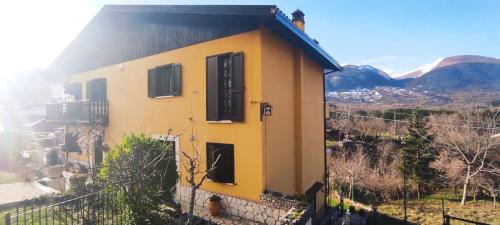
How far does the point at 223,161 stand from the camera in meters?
9.69

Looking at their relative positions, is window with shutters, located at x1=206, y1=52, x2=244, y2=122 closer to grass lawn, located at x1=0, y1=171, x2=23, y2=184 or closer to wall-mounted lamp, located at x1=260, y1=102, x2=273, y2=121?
wall-mounted lamp, located at x1=260, y1=102, x2=273, y2=121

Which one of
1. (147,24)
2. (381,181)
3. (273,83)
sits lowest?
(381,181)

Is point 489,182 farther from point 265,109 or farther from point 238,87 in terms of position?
point 238,87

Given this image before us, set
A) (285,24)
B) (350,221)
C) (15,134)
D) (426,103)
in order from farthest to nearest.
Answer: (426,103)
(15,134)
(350,221)
(285,24)

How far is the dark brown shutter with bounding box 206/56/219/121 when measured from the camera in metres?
9.54

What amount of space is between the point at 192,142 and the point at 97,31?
934 centimetres

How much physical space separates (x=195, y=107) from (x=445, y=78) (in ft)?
229

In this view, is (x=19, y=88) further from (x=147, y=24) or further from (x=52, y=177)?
(x=147, y=24)

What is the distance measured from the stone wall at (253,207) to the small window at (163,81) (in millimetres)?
4192

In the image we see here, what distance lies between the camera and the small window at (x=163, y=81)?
36.5 feet

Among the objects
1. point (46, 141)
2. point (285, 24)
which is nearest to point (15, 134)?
point (46, 141)

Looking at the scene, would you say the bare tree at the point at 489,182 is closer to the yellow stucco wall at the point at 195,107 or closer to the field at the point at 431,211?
the field at the point at 431,211

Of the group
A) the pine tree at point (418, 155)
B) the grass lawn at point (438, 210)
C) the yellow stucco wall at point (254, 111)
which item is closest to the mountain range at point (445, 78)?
the pine tree at point (418, 155)

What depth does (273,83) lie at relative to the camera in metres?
9.40
